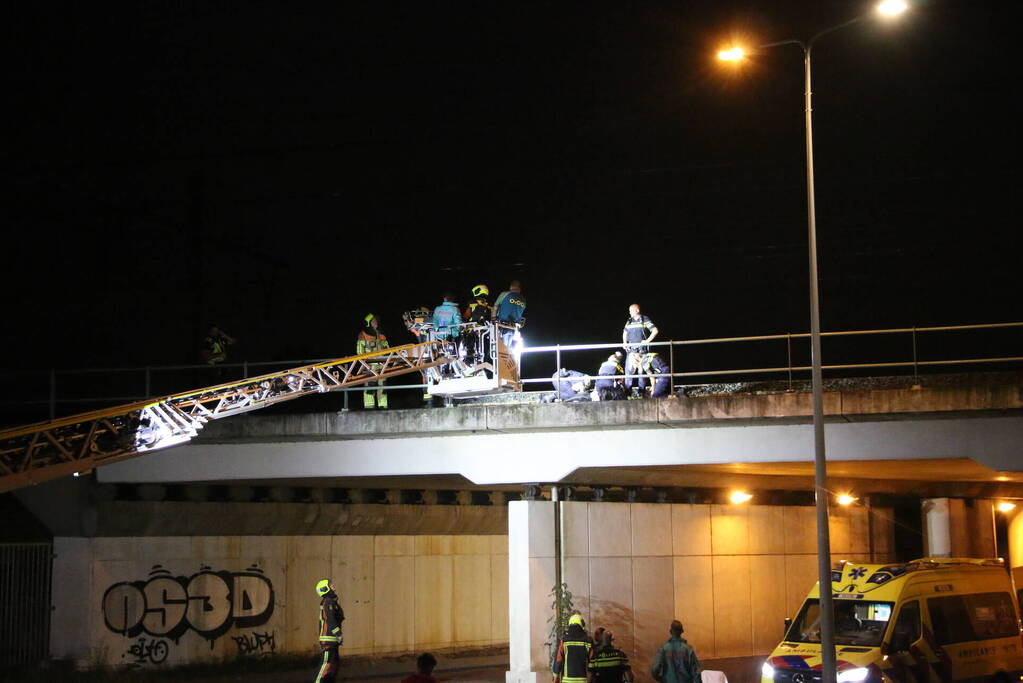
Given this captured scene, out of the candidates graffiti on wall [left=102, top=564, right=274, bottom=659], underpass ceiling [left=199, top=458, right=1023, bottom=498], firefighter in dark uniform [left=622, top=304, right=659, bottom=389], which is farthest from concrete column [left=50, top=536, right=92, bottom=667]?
firefighter in dark uniform [left=622, top=304, right=659, bottom=389]

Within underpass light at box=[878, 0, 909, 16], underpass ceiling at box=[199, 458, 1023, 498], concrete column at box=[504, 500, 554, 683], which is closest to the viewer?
underpass light at box=[878, 0, 909, 16]

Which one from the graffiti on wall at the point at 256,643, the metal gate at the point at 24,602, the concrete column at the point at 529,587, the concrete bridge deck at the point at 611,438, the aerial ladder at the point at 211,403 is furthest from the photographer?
the graffiti on wall at the point at 256,643

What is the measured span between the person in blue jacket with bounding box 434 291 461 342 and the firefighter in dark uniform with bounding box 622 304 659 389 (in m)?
2.70

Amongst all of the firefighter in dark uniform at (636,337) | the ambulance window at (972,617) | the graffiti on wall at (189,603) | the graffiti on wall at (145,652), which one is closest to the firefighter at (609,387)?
the firefighter in dark uniform at (636,337)

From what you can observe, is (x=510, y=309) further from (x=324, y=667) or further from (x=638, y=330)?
(x=324, y=667)

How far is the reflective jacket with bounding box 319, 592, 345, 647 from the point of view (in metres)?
15.8

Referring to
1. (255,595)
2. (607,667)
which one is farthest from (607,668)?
(255,595)

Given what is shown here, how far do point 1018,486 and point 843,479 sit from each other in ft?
14.7

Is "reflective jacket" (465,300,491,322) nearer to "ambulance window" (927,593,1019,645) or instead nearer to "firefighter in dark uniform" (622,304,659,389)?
"firefighter in dark uniform" (622,304,659,389)

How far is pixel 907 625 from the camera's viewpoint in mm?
15156

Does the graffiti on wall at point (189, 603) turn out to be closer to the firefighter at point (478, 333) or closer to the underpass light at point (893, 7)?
the firefighter at point (478, 333)

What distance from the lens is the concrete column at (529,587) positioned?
1767 cm

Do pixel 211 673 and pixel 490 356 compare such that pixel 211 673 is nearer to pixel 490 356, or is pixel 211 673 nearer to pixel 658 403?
pixel 490 356

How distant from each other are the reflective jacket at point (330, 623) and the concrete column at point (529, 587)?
9.61ft
